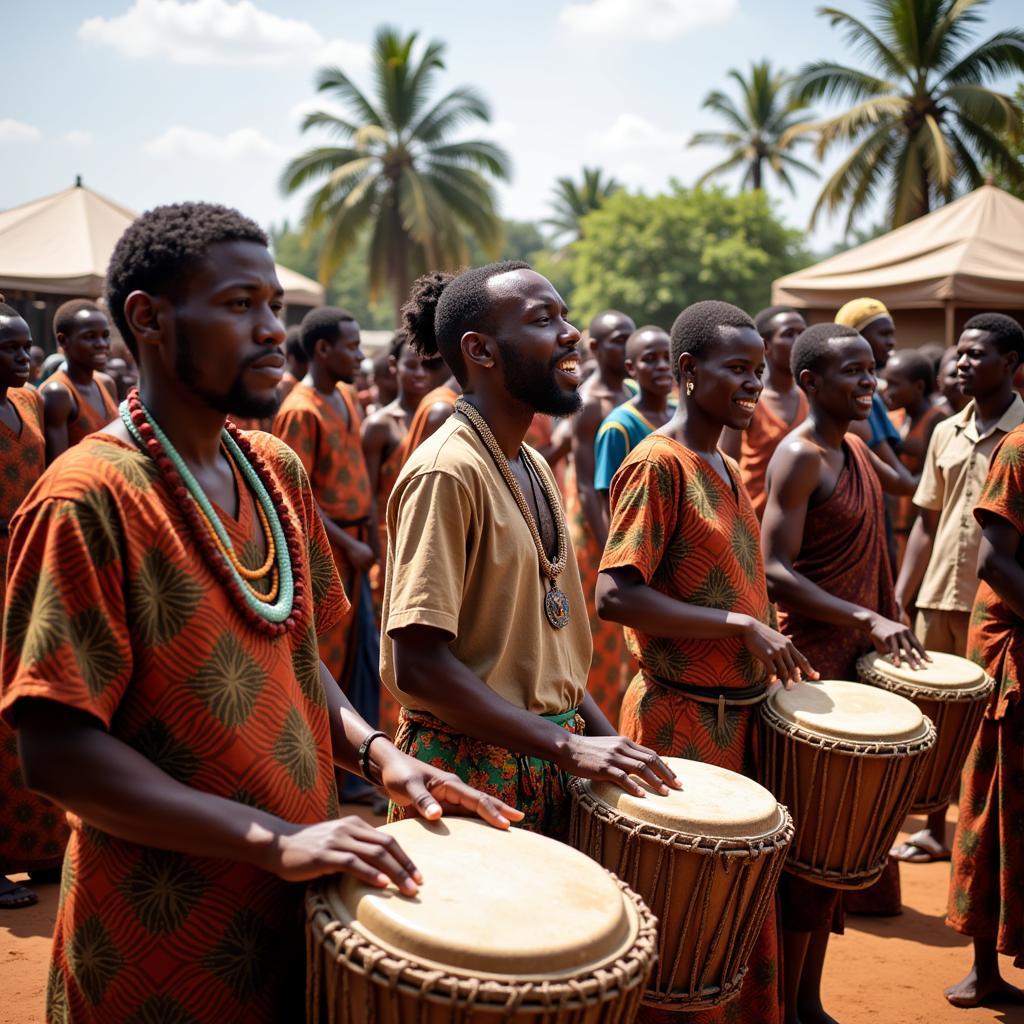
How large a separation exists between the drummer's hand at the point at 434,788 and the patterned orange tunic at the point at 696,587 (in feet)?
4.19

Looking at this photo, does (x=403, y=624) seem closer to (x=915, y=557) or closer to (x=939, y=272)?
(x=915, y=557)

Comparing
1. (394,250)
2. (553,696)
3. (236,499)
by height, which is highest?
(394,250)

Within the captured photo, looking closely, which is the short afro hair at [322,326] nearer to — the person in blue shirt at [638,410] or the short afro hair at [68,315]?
the short afro hair at [68,315]

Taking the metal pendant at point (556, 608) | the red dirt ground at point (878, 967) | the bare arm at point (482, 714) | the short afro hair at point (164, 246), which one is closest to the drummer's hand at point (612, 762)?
the bare arm at point (482, 714)

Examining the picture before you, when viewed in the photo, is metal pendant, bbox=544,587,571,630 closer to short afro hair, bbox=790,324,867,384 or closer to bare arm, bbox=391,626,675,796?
bare arm, bbox=391,626,675,796

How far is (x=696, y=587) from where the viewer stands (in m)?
3.44

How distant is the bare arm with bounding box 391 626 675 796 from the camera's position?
2486 mm

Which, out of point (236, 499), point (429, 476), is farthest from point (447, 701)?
point (236, 499)

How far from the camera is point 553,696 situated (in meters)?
2.66

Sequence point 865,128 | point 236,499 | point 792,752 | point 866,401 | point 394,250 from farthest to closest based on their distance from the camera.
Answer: point 394,250 < point 865,128 < point 866,401 < point 792,752 < point 236,499

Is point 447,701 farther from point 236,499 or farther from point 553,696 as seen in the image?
point 236,499

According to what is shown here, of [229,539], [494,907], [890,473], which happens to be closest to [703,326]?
[229,539]

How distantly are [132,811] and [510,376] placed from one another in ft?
4.85

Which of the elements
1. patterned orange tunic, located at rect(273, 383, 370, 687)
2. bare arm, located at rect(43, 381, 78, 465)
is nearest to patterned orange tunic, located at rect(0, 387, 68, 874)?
bare arm, located at rect(43, 381, 78, 465)
